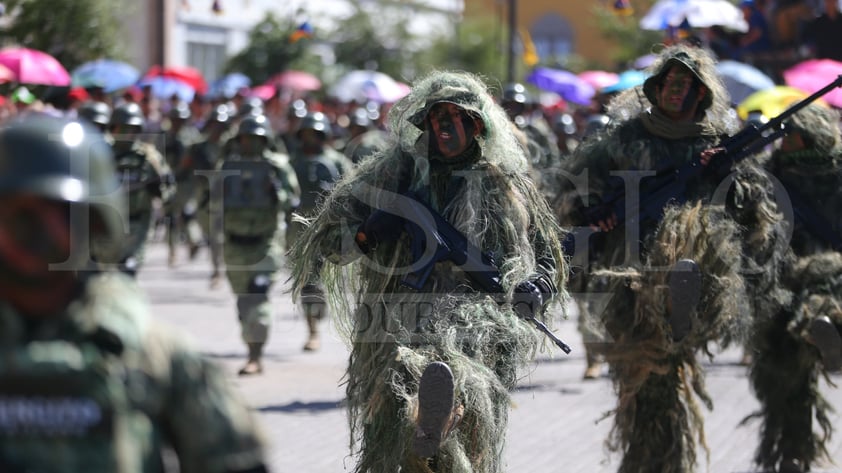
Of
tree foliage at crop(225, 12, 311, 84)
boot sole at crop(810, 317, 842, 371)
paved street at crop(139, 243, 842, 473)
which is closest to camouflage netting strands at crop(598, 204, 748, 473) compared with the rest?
A: paved street at crop(139, 243, 842, 473)

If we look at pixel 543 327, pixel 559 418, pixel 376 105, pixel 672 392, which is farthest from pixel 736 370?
pixel 376 105

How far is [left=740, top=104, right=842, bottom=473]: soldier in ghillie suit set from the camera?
7.02 meters

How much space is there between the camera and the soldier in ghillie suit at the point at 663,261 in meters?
6.34

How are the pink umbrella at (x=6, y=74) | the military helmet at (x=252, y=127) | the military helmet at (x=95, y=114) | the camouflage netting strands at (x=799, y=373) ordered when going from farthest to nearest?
the pink umbrella at (x=6, y=74) < the military helmet at (x=95, y=114) < the military helmet at (x=252, y=127) < the camouflage netting strands at (x=799, y=373)

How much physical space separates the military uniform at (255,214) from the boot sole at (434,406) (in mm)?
5357

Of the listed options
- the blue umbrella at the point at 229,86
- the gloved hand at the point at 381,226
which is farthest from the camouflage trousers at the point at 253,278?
the blue umbrella at the point at 229,86

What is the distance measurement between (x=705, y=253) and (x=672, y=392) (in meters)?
0.68

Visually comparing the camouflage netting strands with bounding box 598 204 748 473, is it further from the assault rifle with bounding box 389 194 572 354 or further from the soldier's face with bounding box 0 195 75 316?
the soldier's face with bounding box 0 195 75 316

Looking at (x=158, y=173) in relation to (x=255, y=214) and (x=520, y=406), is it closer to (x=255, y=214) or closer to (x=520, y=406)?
(x=255, y=214)

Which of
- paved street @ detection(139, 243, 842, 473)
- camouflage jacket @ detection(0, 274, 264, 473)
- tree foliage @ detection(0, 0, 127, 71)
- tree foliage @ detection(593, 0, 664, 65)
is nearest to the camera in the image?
camouflage jacket @ detection(0, 274, 264, 473)

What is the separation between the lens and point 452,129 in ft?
18.5

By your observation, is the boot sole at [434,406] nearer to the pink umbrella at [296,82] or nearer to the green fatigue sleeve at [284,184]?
the green fatigue sleeve at [284,184]

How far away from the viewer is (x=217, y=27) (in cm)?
3672

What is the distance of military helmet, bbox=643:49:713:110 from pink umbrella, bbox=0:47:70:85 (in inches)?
388
